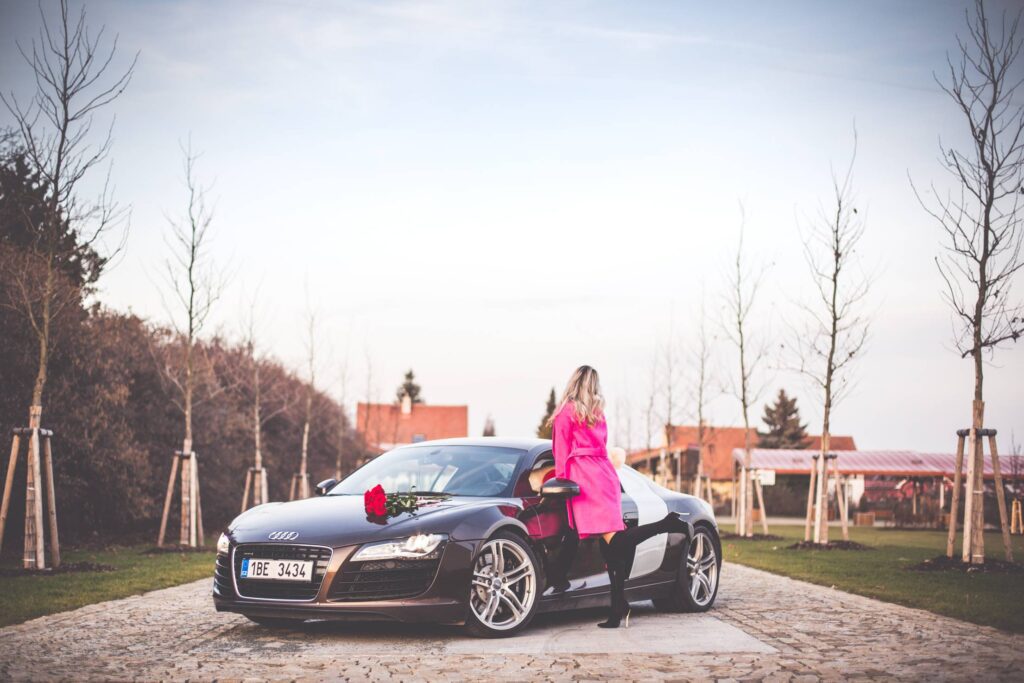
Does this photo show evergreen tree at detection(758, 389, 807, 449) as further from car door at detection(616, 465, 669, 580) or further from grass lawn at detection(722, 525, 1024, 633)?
car door at detection(616, 465, 669, 580)

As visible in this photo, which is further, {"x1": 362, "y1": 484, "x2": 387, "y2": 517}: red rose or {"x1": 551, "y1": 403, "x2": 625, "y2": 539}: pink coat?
{"x1": 551, "y1": 403, "x2": 625, "y2": 539}: pink coat

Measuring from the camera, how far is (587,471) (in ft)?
28.0

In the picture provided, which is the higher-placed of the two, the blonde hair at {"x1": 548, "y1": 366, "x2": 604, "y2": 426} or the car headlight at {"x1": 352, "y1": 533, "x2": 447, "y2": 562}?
the blonde hair at {"x1": 548, "y1": 366, "x2": 604, "y2": 426}

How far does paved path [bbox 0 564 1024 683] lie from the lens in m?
6.51

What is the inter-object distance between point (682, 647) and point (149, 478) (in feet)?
62.6

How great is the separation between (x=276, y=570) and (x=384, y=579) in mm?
800

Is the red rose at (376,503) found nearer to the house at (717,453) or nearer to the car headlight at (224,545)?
the car headlight at (224,545)

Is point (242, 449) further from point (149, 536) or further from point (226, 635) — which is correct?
point (226, 635)

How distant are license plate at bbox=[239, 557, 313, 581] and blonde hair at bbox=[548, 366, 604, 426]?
2.13m

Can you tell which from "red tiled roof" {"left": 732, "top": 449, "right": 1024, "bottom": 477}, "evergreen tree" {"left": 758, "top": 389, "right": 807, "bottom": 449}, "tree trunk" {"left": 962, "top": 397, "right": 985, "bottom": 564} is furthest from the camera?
"evergreen tree" {"left": 758, "top": 389, "right": 807, "bottom": 449}

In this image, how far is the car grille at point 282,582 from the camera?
7719 millimetres

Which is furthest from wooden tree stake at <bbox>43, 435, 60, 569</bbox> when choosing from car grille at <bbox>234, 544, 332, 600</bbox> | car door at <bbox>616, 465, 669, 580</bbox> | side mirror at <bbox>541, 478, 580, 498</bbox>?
side mirror at <bbox>541, 478, 580, 498</bbox>

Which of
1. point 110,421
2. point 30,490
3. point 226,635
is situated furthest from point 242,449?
point 226,635

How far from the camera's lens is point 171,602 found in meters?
10.8
